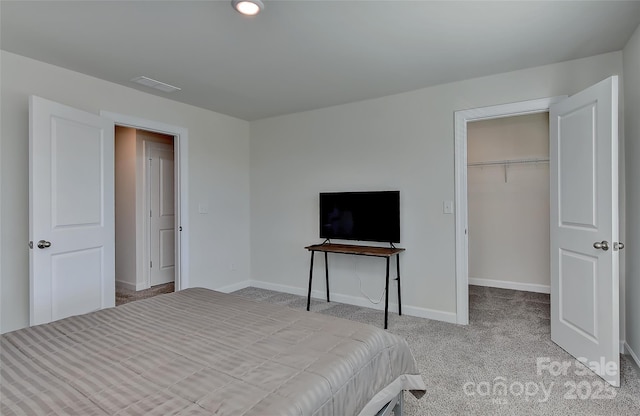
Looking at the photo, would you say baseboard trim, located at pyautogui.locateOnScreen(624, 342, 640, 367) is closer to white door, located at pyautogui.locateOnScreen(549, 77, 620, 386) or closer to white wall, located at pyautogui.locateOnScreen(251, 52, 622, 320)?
white door, located at pyautogui.locateOnScreen(549, 77, 620, 386)

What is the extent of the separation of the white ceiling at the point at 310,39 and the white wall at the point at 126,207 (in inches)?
65.4

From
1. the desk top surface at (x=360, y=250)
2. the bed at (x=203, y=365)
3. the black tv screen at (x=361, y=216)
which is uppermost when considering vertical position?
the black tv screen at (x=361, y=216)

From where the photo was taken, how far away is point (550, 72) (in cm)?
292

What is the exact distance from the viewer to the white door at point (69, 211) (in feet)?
8.21

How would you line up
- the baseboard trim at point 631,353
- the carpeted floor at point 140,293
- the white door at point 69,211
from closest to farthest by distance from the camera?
1. the baseboard trim at point 631,353
2. the white door at point 69,211
3. the carpeted floor at point 140,293

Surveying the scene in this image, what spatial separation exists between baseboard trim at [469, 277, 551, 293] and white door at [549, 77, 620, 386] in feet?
5.93

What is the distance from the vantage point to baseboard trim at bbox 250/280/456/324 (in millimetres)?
3418

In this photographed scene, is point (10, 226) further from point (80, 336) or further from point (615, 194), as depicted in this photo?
point (615, 194)

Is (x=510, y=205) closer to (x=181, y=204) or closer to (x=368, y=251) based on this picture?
(x=368, y=251)

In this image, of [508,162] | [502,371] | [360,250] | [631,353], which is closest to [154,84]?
[360,250]

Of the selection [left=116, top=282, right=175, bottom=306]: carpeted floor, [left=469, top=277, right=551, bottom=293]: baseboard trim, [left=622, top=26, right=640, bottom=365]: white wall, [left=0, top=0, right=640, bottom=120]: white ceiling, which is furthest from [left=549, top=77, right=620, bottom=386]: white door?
[left=116, top=282, right=175, bottom=306]: carpeted floor

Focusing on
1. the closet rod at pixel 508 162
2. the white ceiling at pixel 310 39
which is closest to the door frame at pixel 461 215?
the white ceiling at pixel 310 39

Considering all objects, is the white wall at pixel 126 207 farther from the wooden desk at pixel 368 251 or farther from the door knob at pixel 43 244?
the wooden desk at pixel 368 251

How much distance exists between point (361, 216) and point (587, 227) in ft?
6.50
